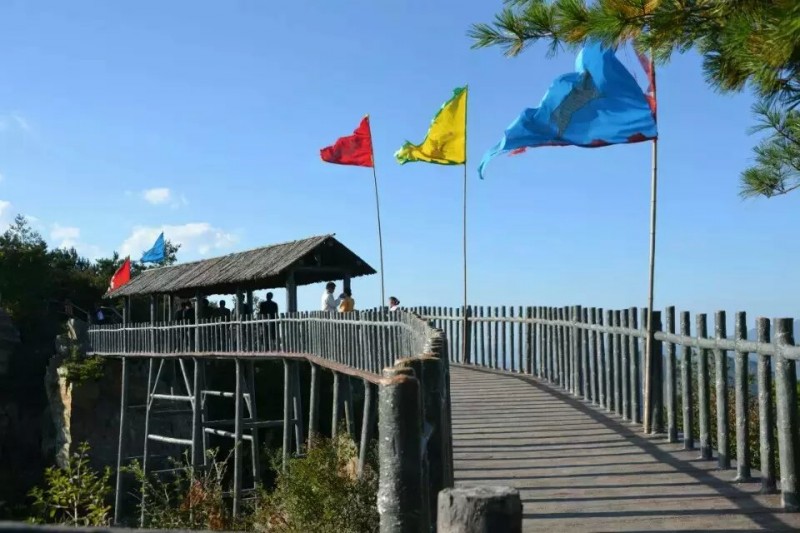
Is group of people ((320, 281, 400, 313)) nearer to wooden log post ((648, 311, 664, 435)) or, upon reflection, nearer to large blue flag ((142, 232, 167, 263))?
wooden log post ((648, 311, 664, 435))

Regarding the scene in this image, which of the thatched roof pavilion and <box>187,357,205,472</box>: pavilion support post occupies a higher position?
the thatched roof pavilion

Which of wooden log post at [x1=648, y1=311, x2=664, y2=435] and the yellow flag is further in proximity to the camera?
the yellow flag

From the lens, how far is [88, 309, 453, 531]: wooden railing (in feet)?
12.7

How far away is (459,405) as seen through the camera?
11492 mm

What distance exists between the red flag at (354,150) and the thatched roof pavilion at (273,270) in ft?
6.40

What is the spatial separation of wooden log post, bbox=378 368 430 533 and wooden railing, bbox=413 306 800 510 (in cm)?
317

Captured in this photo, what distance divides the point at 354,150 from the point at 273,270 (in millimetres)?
3586

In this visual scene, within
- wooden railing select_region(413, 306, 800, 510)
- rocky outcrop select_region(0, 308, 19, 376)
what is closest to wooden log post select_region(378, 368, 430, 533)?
wooden railing select_region(413, 306, 800, 510)

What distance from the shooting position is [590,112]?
10180mm

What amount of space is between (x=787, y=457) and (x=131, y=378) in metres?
26.8

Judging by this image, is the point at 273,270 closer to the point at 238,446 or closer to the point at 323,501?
the point at 238,446

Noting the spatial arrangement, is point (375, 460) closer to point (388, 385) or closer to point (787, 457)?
point (787, 457)

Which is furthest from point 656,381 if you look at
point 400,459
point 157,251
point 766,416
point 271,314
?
point 157,251

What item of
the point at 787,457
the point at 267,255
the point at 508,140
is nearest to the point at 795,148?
the point at 508,140
